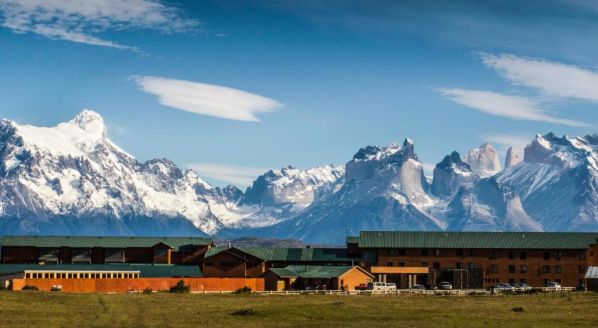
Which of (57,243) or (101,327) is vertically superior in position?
(57,243)

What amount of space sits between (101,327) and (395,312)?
29.0 meters

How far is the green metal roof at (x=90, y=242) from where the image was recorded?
190 metres

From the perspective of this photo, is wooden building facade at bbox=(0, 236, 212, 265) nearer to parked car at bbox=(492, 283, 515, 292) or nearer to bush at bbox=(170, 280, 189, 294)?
bush at bbox=(170, 280, 189, 294)

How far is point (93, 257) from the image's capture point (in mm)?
190250

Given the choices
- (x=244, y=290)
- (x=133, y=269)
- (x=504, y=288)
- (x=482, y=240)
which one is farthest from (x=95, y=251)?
(x=504, y=288)

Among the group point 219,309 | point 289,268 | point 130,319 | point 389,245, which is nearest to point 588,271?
point 389,245

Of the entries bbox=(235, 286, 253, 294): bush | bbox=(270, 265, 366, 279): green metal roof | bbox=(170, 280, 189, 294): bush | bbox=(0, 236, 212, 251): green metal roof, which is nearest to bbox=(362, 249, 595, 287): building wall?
bbox=(270, 265, 366, 279): green metal roof

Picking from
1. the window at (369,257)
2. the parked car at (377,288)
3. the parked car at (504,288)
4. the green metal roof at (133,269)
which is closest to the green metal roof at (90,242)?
the green metal roof at (133,269)

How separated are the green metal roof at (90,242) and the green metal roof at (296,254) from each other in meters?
10.2

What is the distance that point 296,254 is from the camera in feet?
604

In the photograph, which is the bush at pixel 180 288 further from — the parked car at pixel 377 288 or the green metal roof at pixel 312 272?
the parked car at pixel 377 288

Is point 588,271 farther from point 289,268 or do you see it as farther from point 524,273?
point 289,268

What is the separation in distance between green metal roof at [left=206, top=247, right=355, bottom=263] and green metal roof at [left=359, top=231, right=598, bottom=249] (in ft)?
14.9

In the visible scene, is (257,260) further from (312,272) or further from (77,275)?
(77,275)
